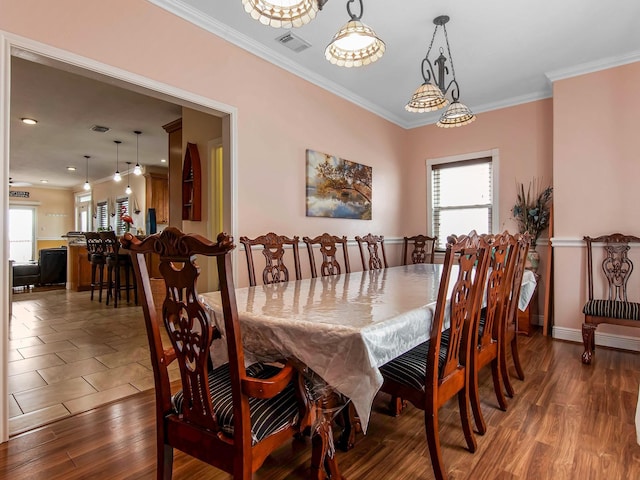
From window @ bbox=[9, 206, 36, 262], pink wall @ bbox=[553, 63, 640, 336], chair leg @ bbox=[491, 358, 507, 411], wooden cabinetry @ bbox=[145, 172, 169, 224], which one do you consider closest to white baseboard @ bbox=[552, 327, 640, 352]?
pink wall @ bbox=[553, 63, 640, 336]

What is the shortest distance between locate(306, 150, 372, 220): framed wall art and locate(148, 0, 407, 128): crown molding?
2.48 ft

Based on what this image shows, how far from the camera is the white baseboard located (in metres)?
3.36

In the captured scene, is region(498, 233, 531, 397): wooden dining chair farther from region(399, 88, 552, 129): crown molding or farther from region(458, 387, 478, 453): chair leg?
region(399, 88, 552, 129): crown molding

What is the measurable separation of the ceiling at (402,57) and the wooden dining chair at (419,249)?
1.69 m

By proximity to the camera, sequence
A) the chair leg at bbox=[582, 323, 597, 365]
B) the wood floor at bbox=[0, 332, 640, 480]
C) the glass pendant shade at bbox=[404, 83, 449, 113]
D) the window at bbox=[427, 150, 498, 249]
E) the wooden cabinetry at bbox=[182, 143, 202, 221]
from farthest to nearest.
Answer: the window at bbox=[427, 150, 498, 249] → the wooden cabinetry at bbox=[182, 143, 202, 221] → the chair leg at bbox=[582, 323, 597, 365] → the glass pendant shade at bbox=[404, 83, 449, 113] → the wood floor at bbox=[0, 332, 640, 480]

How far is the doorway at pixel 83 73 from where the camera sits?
187 cm

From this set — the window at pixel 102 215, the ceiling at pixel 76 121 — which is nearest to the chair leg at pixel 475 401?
the ceiling at pixel 76 121

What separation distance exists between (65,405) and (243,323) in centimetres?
166

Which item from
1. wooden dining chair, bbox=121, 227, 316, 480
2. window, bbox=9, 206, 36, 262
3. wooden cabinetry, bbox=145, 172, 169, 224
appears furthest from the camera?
window, bbox=9, 206, 36, 262

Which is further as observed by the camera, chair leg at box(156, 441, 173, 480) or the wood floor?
the wood floor

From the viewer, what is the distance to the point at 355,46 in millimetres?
2016

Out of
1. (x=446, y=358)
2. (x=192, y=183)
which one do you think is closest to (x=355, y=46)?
(x=446, y=358)

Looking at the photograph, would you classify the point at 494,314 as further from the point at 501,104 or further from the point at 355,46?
the point at 501,104

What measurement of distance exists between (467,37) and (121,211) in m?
8.60
